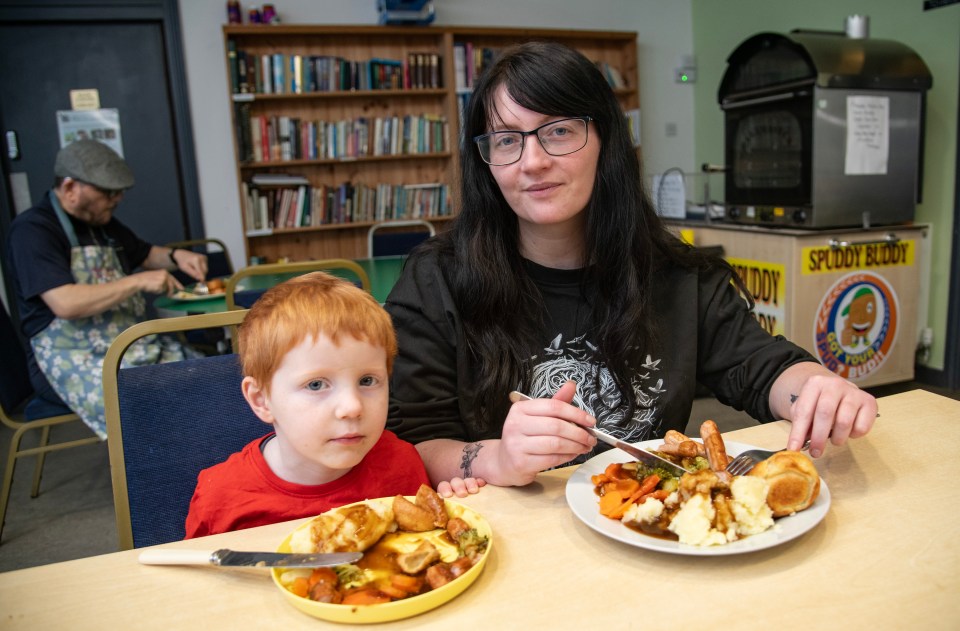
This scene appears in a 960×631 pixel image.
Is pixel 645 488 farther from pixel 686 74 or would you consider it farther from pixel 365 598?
pixel 686 74

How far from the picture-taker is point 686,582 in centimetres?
68

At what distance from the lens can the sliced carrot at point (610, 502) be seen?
79 centimetres

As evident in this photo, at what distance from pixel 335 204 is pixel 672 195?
240 cm

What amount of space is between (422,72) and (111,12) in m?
2.04

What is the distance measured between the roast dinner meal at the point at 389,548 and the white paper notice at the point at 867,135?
10.2 ft

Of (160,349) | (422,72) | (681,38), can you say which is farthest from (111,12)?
(681,38)

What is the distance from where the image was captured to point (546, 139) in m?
1.18

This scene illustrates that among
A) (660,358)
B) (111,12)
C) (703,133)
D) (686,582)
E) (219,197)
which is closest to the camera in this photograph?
(686,582)

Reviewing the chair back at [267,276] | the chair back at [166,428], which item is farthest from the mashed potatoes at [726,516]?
the chair back at [267,276]

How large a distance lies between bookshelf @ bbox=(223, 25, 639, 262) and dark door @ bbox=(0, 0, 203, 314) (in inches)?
17.7

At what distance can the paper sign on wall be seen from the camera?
457 cm

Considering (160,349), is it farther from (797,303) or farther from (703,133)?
(703,133)

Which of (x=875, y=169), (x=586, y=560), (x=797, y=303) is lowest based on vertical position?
(x=797, y=303)

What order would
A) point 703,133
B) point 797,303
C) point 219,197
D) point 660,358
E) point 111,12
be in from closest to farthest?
point 660,358
point 797,303
point 111,12
point 219,197
point 703,133
